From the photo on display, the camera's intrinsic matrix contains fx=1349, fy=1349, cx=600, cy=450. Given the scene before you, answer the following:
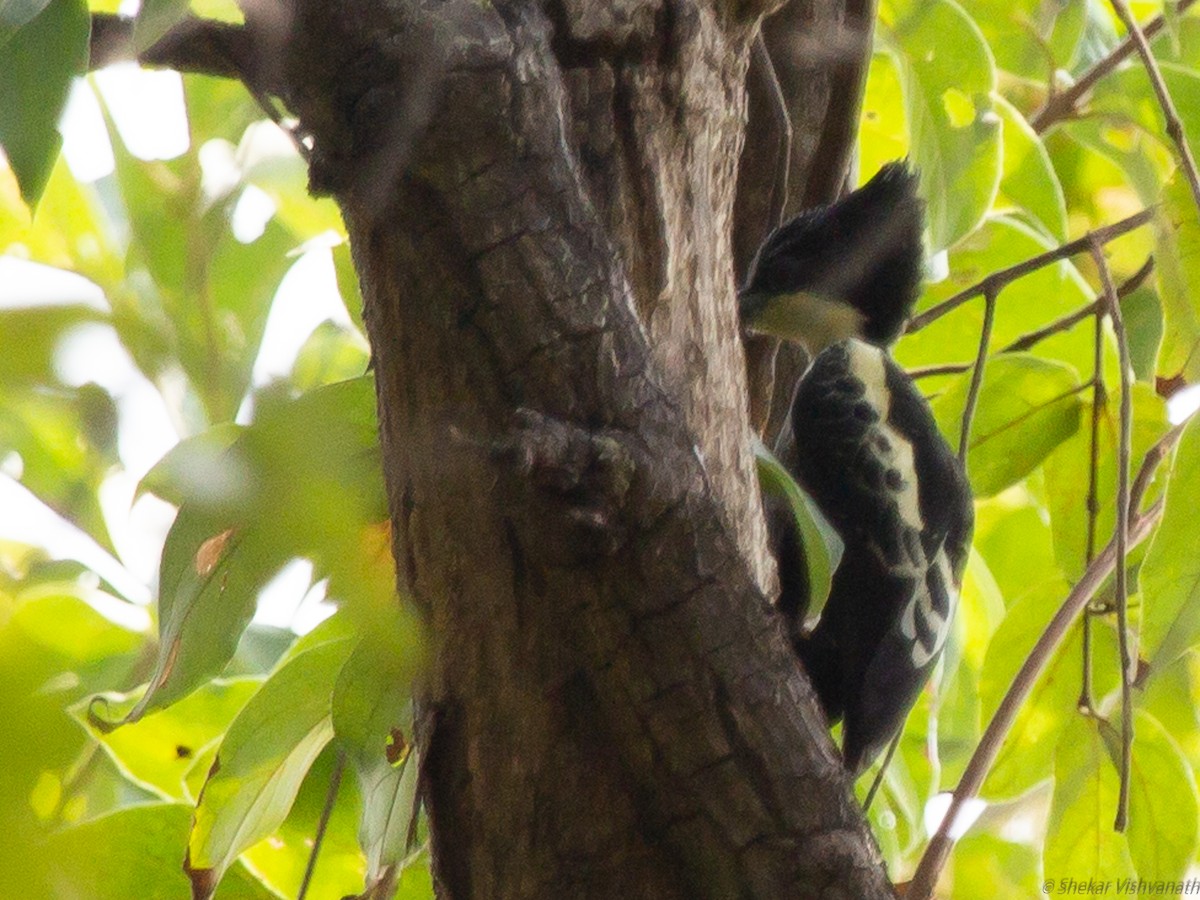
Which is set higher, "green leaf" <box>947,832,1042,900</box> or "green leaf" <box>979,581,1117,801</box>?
"green leaf" <box>979,581,1117,801</box>

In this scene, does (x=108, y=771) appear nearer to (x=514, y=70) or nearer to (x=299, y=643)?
(x=299, y=643)

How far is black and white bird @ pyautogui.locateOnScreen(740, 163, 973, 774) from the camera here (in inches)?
66.2

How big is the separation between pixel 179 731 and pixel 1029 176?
1.22 m

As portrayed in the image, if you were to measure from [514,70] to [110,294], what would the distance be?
2.12 ft

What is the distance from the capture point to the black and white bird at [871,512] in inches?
66.2

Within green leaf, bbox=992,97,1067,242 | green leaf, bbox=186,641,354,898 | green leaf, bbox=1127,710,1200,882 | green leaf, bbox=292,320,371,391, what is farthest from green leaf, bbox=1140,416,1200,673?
green leaf, bbox=292,320,371,391

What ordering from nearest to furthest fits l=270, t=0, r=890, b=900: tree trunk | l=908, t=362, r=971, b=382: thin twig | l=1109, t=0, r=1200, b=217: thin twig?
l=270, t=0, r=890, b=900: tree trunk
l=1109, t=0, r=1200, b=217: thin twig
l=908, t=362, r=971, b=382: thin twig

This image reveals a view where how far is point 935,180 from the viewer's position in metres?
1.51

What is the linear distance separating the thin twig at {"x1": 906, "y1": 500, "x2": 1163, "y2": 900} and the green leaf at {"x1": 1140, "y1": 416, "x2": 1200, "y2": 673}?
12 cm

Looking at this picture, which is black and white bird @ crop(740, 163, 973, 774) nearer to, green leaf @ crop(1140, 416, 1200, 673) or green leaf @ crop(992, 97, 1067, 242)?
green leaf @ crop(992, 97, 1067, 242)

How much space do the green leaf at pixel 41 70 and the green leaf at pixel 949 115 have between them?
97cm

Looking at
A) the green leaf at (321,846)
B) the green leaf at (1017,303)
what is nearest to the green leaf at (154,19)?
the green leaf at (321,846)

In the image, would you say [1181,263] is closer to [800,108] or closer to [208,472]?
[800,108]

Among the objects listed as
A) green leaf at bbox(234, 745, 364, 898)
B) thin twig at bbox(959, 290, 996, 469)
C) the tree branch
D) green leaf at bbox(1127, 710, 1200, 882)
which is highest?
the tree branch
